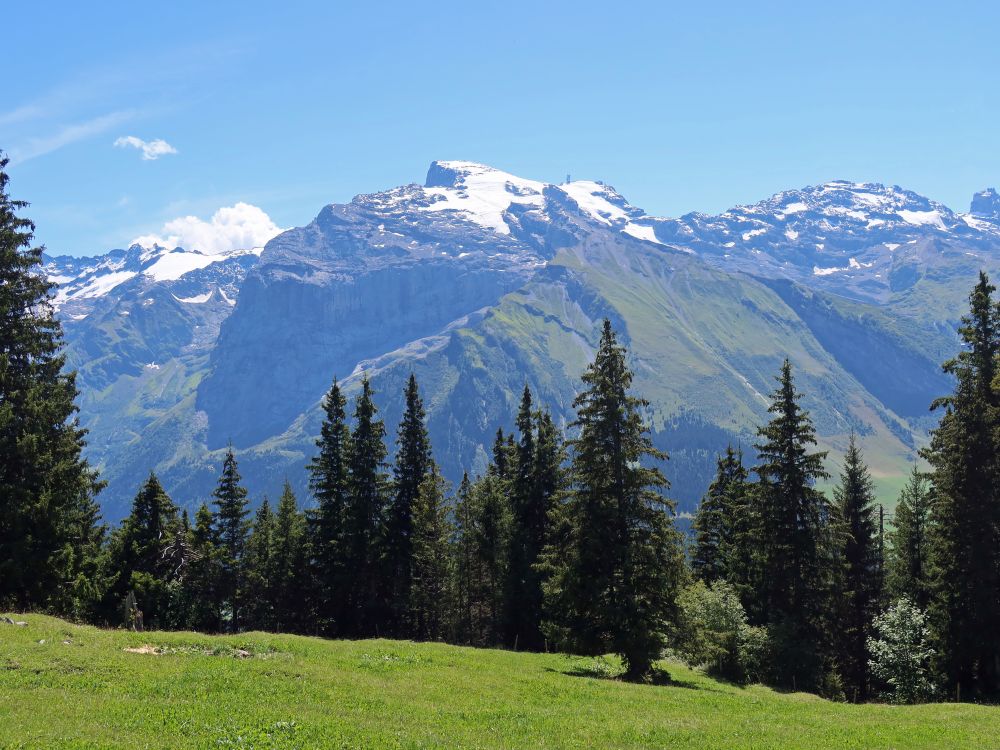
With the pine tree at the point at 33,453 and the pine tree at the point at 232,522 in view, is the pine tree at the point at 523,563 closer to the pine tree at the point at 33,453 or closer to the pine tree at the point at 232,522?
the pine tree at the point at 232,522

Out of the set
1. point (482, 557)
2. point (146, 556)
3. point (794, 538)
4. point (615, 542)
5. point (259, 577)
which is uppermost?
point (794, 538)

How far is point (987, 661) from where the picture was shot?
146 ft

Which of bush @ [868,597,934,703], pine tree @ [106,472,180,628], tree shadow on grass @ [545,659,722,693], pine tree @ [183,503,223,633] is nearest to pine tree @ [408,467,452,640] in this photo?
pine tree @ [183,503,223,633]

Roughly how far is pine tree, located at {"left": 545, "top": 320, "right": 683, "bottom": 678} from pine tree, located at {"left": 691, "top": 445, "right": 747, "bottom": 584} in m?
23.1

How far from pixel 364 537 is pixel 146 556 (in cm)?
1646

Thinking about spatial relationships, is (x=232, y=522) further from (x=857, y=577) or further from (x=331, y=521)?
(x=857, y=577)

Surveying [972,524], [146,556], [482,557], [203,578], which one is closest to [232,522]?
[203,578]

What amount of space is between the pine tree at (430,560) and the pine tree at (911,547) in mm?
33183

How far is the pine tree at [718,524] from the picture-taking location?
62.2m

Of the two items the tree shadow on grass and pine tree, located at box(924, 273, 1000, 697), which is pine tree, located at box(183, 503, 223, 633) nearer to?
the tree shadow on grass

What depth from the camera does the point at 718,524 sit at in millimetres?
64875

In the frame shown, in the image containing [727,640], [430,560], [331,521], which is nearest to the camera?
[727,640]

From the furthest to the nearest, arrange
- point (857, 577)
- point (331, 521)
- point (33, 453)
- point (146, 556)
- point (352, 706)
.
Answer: point (146, 556), point (331, 521), point (857, 577), point (33, 453), point (352, 706)

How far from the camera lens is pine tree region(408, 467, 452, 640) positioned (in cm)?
5994
